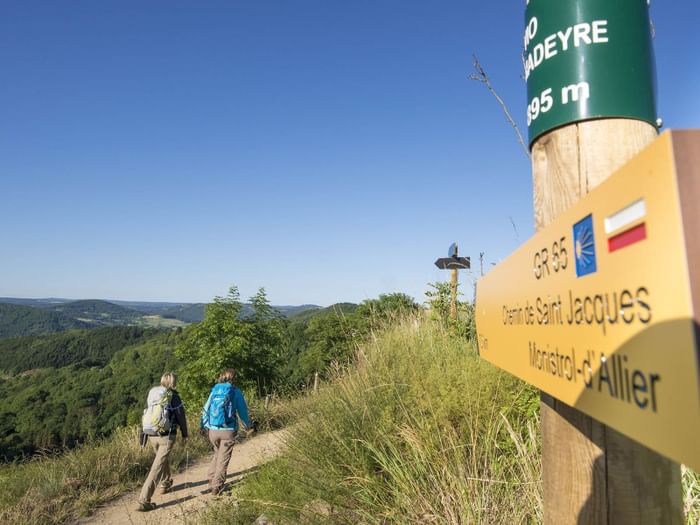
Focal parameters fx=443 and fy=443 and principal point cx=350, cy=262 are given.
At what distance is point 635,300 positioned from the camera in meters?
0.62

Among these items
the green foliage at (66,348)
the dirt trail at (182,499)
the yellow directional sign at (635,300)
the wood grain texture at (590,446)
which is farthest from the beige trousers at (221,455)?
the green foliage at (66,348)

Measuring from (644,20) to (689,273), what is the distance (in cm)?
107

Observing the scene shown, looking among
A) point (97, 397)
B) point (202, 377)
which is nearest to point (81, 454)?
point (202, 377)

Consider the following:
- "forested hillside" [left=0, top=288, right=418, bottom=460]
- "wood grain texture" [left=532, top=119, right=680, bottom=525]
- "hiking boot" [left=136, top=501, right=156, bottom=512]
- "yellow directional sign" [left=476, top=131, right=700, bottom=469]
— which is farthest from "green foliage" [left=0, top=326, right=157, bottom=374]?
"yellow directional sign" [left=476, top=131, right=700, bottom=469]

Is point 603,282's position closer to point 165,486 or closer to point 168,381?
point 168,381

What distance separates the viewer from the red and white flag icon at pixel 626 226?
23.6 inches

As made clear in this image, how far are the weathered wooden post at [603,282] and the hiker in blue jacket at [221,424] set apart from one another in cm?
540

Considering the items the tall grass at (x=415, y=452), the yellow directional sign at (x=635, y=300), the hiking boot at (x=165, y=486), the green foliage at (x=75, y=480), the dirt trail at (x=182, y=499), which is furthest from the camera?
the hiking boot at (x=165, y=486)

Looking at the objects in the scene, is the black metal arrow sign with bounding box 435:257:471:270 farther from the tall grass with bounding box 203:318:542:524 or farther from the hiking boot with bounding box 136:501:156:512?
the hiking boot with bounding box 136:501:156:512

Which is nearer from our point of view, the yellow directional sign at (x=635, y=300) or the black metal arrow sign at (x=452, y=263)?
the yellow directional sign at (x=635, y=300)

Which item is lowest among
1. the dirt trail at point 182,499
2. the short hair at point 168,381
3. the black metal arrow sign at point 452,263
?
the dirt trail at point 182,499

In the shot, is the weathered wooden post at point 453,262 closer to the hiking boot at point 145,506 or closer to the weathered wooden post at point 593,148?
the hiking boot at point 145,506

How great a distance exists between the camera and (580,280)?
80cm

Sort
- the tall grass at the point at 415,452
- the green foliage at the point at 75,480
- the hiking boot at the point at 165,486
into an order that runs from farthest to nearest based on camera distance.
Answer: the hiking boot at the point at 165,486
the green foliage at the point at 75,480
the tall grass at the point at 415,452
